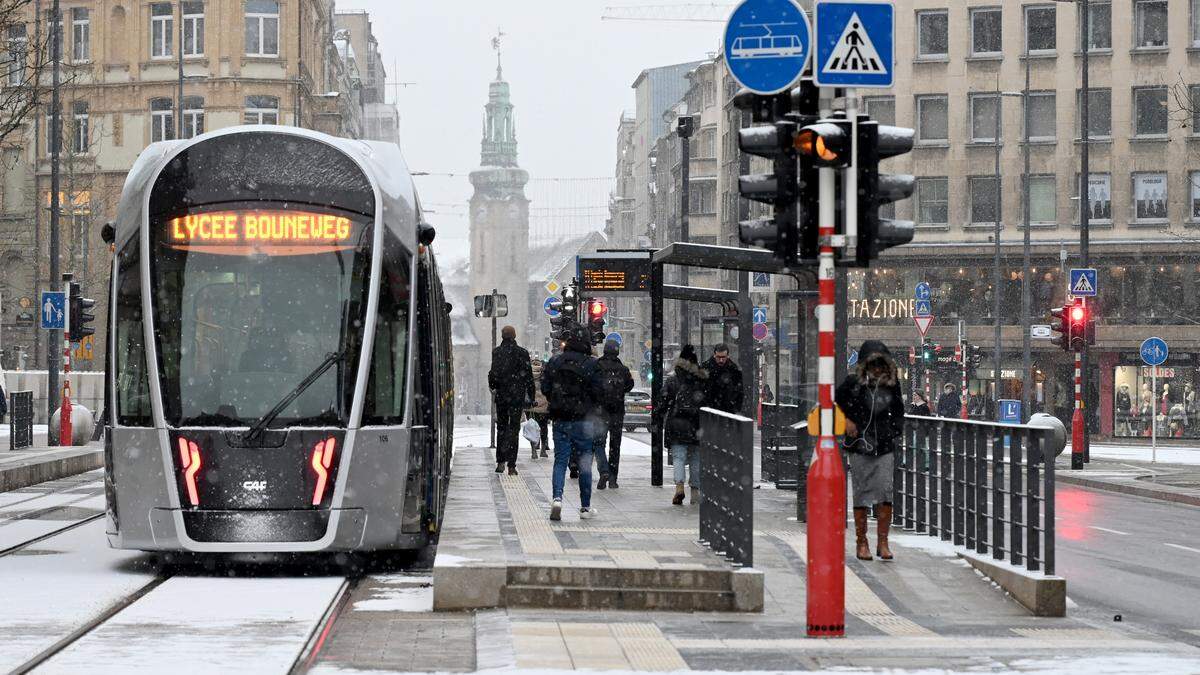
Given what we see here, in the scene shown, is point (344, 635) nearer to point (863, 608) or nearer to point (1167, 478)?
point (863, 608)

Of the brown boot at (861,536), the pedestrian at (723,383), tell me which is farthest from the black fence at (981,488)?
the pedestrian at (723,383)

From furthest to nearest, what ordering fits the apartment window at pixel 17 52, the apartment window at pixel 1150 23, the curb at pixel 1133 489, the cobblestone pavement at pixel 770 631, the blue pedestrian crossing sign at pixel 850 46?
the apartment window at pixel 1150 23 → the curb at pixel 1133 489 → the apartment window at pixel 17 52 → the blue pedestrian crossing sign at pixel 850 46 → the cobblestone pavement at pixel 770 631

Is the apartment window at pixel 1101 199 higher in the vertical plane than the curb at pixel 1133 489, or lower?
higher

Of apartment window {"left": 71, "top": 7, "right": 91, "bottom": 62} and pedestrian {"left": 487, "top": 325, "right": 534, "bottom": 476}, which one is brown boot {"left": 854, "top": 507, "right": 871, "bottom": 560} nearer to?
pedestrian {"left": 487, "top": 325, "right": 534, "bottom": 476}

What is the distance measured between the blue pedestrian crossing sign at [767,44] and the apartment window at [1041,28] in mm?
52842

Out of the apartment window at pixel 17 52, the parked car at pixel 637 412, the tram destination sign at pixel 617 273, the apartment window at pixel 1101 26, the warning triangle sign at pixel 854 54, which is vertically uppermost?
the apartment window at pixel 1101 26

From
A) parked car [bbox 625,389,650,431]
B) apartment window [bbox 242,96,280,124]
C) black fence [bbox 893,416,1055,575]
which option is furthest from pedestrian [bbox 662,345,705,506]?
apartment window [bbox 242,96,280,124]

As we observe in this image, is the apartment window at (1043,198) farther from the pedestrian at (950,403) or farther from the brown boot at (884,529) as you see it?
the brown boot at (884,529)

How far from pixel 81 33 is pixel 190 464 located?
61764mm

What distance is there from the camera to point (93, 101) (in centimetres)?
7025

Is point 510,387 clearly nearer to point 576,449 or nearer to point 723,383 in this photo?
point 723,383

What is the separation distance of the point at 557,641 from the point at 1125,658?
9.66 feet

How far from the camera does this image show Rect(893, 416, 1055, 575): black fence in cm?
1194

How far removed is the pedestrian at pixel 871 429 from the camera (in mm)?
13836
